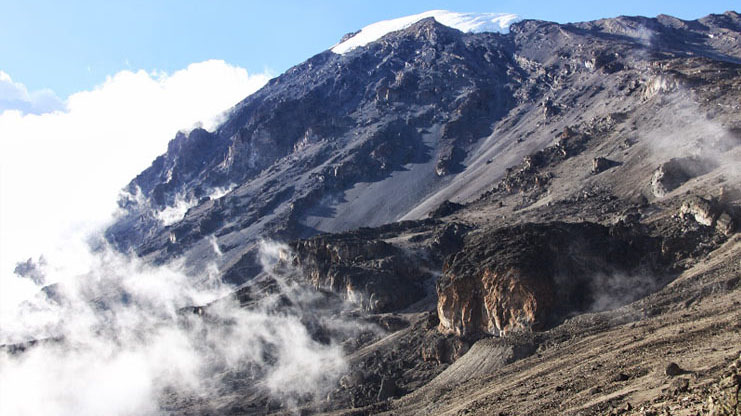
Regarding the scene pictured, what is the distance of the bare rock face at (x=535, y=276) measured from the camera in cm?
7812

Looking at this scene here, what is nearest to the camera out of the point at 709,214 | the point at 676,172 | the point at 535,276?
the point at 535,276

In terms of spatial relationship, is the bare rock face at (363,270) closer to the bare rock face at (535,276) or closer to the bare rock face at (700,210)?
the bare rock face at (535,276)

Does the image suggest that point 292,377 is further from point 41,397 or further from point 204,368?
point 41,397

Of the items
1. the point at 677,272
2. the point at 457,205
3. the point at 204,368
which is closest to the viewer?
the point at 677,272

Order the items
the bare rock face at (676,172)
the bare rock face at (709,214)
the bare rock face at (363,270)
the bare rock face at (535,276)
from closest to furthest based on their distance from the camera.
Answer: the bare rock face at (709,214) < the bare rock face at (535,276) < the bare rock face at (363,270) < the bare rock face at (676,172)

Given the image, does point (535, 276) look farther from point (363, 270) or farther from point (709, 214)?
point (363, 270)

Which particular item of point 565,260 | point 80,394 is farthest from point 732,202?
point 80,394

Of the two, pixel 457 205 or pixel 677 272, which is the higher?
pixel 457 205

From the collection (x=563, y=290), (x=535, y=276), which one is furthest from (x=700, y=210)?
(x=535, y=276)

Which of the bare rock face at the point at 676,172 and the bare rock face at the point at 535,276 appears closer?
the bare rock face at the point at 535,276

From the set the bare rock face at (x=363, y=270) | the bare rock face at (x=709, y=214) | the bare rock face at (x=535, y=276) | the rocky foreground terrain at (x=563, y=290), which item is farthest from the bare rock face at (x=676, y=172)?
the bare rock face at (x=363, y=270)

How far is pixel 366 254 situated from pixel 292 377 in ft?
114

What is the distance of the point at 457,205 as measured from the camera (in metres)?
165

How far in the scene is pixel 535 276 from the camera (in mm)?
79625
